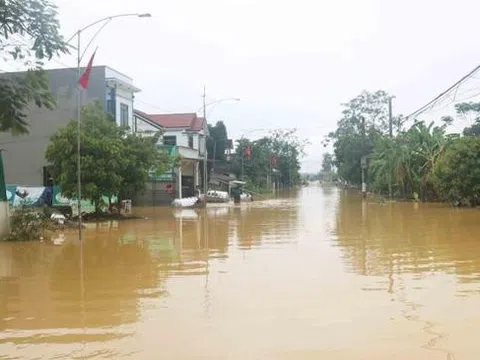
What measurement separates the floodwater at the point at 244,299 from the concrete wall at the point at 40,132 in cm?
2094

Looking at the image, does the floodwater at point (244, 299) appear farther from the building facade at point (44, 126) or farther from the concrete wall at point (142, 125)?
the concrete wall at point (142, 125)

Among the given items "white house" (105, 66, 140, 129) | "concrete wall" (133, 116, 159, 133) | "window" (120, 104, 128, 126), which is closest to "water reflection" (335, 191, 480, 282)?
"white house" (105, 66, 140, 129)

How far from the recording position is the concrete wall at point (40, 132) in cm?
3847

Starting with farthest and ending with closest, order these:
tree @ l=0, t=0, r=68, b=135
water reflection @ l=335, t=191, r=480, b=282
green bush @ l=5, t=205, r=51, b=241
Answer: green bush @ l=5, t=205, r=51, b=241
water reflection @ l=335, t=191, r=480, b=282
tree @ l=0, t=0, r=68, b=135

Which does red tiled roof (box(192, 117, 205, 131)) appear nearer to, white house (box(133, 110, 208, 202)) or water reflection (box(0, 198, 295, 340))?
white house (box(133, 110, 208, 202))

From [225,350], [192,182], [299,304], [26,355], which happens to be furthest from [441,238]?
[192,182]

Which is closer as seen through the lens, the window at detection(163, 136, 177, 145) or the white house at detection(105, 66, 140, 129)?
the white house at detection(105, 66, 140, 129)

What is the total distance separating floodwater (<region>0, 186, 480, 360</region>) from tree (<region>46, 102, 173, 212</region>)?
8844 mm

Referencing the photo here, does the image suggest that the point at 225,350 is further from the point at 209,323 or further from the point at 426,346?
the point at 426,346

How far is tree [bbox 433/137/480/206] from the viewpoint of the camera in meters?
34.7

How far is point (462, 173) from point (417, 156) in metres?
9.53

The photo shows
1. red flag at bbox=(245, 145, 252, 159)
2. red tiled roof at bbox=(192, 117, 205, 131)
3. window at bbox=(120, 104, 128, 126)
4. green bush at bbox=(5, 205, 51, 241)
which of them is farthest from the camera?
red flag at bbox=(245, 145, 252, 159)

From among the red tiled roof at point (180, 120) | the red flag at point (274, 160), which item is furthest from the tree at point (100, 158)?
the red flag at point (274, 160)

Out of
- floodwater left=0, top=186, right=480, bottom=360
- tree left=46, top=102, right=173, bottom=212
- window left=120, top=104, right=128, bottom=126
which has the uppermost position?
window left=120, top=104, right=128, bottom=126
